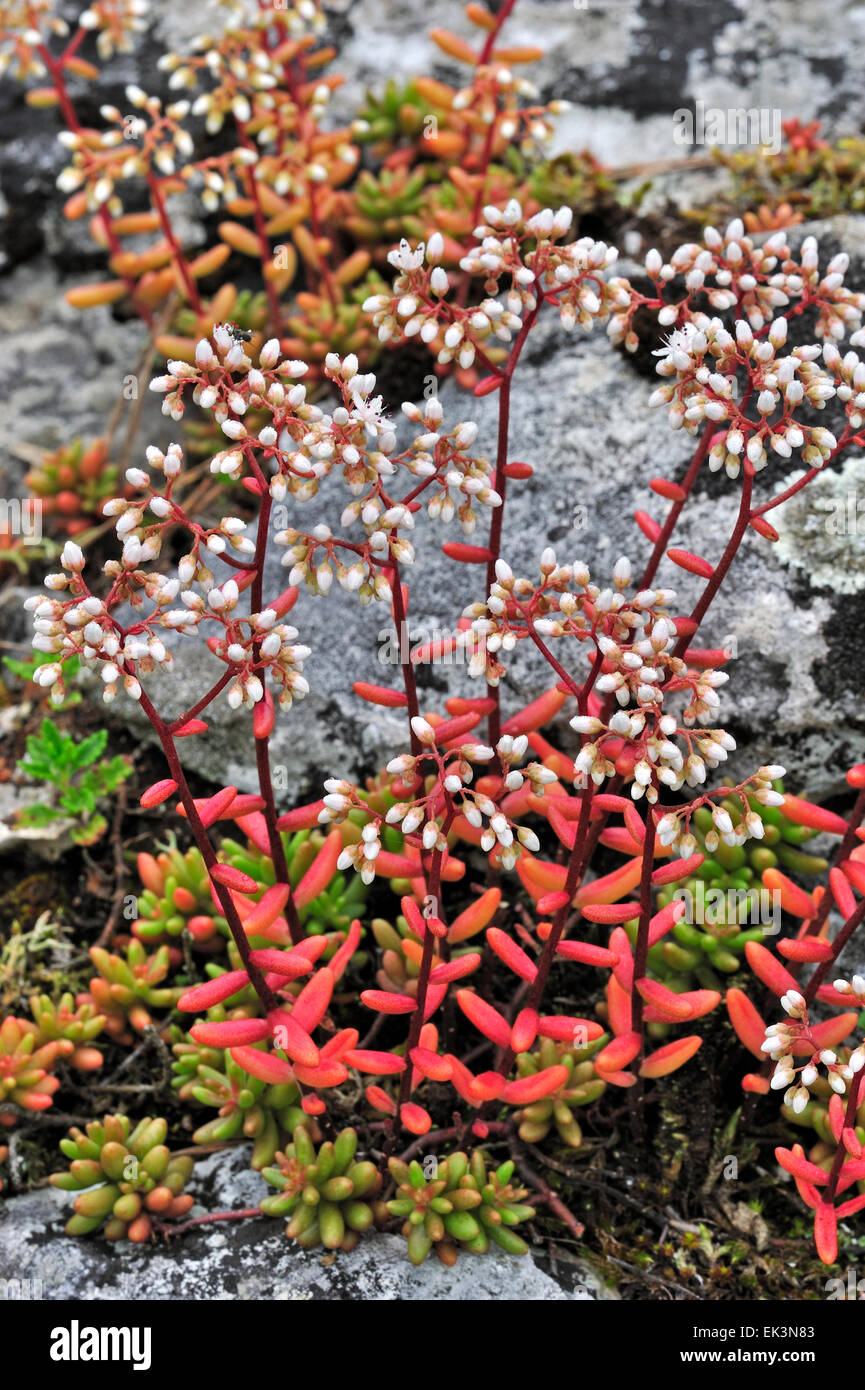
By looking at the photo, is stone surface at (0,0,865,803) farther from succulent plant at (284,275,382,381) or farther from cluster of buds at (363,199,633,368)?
cluster of buds at (363,199,633,368)

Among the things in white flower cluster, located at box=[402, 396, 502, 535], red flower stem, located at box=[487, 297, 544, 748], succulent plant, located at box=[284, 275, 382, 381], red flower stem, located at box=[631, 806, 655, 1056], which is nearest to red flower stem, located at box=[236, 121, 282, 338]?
succulent plant, located at box=[284, 275, 382, 381]

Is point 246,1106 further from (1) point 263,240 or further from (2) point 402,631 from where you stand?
(1) point 263,240

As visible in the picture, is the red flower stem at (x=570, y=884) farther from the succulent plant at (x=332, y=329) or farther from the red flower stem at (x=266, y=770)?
the succulent plant at (x=332, y=329)

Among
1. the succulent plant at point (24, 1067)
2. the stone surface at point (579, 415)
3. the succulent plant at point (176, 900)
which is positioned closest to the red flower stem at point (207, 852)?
the succulent plant at point (176, 900)

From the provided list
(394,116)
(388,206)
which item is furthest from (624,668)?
(394,116)

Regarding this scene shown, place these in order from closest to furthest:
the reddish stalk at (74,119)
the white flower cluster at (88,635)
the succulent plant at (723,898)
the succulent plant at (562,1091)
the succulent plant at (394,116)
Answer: the white flower cluster at (88,635) → the succulent plant at (562,1091) → the succulent plant at (723,898) → the reddish stalk at (74,119) → the succulent plant at (394,116)

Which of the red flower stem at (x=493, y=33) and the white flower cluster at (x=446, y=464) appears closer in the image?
the white flower cluster at (x=446, y=464)
